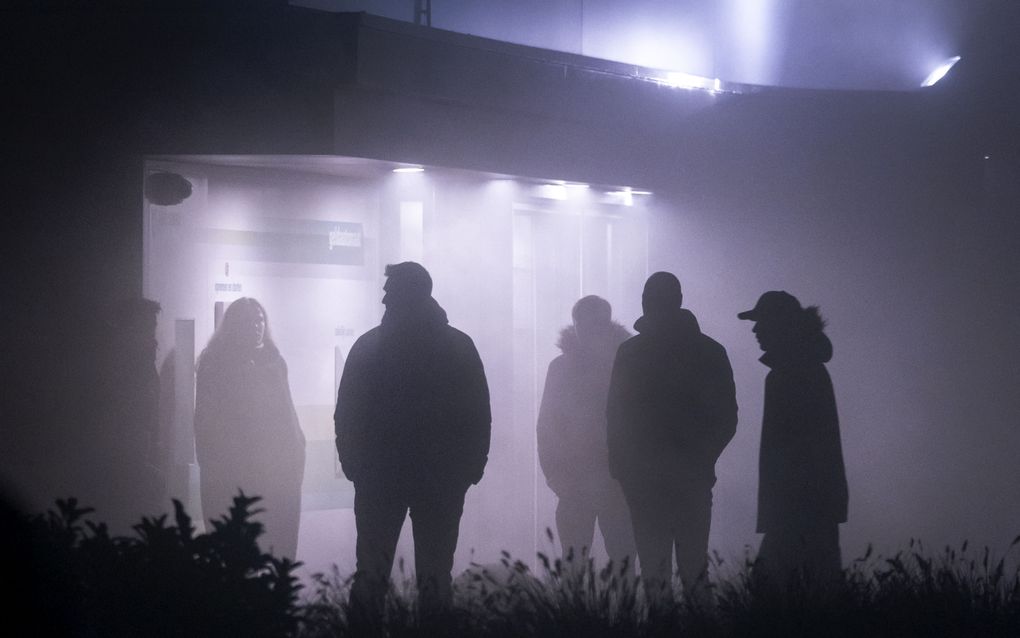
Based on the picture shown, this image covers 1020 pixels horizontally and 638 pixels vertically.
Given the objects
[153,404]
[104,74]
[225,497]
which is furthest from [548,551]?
[104,74]

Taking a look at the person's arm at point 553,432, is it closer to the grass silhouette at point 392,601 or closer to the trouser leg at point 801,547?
the trouser leg at point 801,547

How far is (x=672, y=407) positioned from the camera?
275 inches

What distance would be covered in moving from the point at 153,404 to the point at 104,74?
7.62 ft

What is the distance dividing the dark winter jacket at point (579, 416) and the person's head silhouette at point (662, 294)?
1785mm

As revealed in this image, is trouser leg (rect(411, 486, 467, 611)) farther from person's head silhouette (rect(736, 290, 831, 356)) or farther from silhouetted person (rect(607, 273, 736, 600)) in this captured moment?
person's head silhouette (rect(736, 290, 831, 356))

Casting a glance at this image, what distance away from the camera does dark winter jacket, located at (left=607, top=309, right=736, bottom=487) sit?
22.9 ft

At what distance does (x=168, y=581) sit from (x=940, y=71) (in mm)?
10729

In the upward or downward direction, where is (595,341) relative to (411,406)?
upward

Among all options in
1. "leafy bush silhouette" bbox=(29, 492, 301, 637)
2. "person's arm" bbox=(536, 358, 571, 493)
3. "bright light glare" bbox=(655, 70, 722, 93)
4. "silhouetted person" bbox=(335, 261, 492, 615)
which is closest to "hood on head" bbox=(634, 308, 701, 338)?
"silhouetted person" bbox=(335, 261, 492, 615)

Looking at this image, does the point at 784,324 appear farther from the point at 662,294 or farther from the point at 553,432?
the point at 553,432

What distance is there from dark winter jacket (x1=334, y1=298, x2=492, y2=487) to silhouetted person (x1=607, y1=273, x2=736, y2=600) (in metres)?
0.92

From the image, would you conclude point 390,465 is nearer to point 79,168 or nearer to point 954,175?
point 79,168

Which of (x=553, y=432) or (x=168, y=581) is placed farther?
(x=553, y=432)

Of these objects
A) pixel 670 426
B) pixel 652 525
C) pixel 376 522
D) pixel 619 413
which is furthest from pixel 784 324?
pixel 376 522
